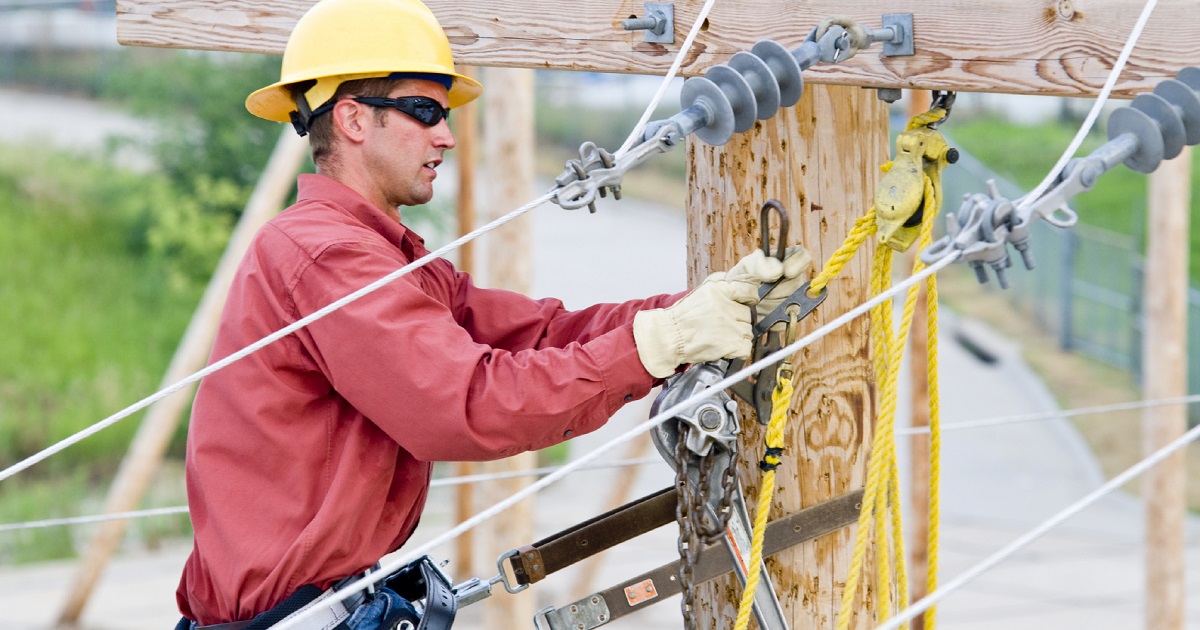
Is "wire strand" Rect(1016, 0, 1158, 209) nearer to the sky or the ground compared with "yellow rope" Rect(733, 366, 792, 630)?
nearer to the sky

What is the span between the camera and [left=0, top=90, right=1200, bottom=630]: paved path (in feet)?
22.4

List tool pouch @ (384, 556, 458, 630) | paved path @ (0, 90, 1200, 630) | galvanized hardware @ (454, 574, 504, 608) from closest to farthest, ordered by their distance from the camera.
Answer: tool pouch @ (384, 556, 458, 630) → galvanized hardware @ (454, 574, 504, 608) → paved path @ (0, 90, 1200, 630)

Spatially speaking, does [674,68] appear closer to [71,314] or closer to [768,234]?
[768,234]

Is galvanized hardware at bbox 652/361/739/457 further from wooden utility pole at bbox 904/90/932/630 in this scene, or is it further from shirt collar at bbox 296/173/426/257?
wooden utility pole at bbox 904/90/932/630

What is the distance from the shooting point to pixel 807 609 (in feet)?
8.66

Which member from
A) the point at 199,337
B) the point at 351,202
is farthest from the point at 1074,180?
the point at 199,337

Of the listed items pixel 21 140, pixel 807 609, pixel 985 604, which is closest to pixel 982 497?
pixel 985 604

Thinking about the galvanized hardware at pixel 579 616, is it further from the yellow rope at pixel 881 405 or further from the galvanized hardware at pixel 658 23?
the galvanized hardware at pixel 658 23

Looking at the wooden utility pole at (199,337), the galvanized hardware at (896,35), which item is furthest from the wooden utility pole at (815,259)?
the wooden utility pole at (199,337)

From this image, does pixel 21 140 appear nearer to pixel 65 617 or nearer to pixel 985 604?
pixel 65 617

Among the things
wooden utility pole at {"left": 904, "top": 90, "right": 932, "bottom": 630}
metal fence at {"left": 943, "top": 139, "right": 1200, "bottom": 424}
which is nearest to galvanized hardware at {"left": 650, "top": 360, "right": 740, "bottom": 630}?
wooden utility pole at {"left": 904, "top": 90, "right": 932, "bottom": 630}

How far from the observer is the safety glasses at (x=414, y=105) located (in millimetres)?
2393

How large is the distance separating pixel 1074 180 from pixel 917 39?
1.43 ft

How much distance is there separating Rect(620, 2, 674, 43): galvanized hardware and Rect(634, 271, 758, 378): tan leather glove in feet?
1.78
